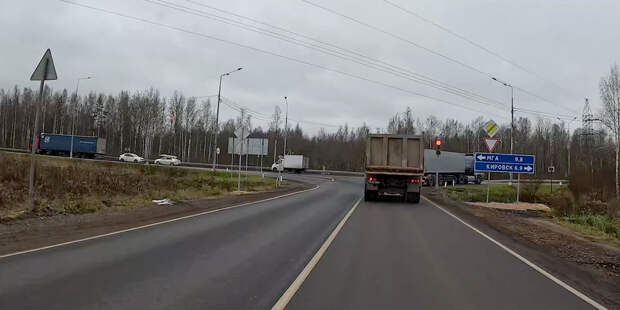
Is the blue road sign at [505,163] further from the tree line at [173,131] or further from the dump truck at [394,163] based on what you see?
the tree line at [173,131]

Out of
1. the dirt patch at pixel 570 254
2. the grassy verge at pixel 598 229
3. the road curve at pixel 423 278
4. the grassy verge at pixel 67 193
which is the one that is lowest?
the grassy verge at pixel 598 229

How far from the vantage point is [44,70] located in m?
12.3

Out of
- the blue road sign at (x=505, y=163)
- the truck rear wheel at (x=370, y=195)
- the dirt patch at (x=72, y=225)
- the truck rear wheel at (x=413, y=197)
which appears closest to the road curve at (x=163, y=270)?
the dirt patch at (x=72, y=225)

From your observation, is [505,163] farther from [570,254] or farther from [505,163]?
[570,254]

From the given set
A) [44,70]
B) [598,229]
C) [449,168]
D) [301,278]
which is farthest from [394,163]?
[449,168]

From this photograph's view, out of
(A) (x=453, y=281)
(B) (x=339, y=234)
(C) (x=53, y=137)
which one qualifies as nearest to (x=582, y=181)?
(B) (x=339, y=234)

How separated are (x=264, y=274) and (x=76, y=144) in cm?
6751

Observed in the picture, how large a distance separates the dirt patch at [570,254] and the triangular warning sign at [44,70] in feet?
44.1

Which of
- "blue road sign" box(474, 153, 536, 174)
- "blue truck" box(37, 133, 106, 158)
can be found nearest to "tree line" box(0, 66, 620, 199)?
"blue truck" box(37, 133, 106, 158)

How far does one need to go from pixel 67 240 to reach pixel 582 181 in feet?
106

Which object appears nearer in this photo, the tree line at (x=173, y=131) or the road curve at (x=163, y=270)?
the road curve at (x=163, y=270)

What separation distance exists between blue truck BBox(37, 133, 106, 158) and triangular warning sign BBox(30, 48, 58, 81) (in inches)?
2238

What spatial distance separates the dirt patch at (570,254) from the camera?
6636 mm

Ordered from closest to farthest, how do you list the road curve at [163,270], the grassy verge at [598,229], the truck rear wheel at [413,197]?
the road curve at [163,270] → the grassy verge at [598,229] → the truck rear wheel at [413,197]
